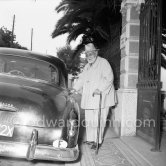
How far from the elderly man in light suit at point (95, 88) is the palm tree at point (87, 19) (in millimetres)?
4670

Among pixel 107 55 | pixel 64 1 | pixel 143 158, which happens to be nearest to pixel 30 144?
pixel 143 158

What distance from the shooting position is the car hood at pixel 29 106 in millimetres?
3365

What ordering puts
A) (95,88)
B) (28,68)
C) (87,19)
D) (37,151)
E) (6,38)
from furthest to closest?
(6,38) < (87,19) < (95,88) < (28,68) < (37,151)

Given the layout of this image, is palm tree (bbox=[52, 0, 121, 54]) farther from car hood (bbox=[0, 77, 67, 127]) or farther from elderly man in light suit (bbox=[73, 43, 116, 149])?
car hood (bbox=[0, 77, 67, 127])

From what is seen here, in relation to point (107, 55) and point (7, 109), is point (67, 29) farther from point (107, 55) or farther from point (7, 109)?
point (7, 109)

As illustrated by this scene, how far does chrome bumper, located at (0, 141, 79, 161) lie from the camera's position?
3262 millimetres

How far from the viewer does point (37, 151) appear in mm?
3318

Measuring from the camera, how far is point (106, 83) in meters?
5.46

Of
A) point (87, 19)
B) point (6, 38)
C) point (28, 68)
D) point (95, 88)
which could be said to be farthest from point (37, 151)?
point (6, 38)

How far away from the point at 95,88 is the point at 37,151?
2.52 metres

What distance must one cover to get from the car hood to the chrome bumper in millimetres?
248

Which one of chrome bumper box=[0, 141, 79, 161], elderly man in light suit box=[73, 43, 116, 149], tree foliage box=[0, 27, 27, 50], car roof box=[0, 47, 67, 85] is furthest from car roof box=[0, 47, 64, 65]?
tree foliage box=[0, 27, 27, 50]

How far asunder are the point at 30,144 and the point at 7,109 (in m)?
0.46

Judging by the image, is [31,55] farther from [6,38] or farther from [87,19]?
[6,38]
